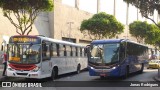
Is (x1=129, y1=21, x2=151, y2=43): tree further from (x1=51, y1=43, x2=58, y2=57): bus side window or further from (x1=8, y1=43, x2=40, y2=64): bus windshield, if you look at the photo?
(x1=8, y1=43, x2=40, y2=64): bus windshield

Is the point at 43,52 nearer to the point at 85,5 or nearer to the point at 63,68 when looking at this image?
the point at 63,68

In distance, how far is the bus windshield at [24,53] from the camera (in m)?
18.2

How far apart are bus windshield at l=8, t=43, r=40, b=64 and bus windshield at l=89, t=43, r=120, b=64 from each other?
3722mm

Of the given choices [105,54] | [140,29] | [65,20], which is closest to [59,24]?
[65,20]

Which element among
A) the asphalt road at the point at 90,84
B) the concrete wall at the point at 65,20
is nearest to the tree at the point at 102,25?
the concrete wall at the point at 65,20

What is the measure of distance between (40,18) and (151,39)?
2540 centimetres

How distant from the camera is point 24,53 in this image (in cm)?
1823

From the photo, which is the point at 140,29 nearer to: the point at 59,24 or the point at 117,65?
the point at 59,24

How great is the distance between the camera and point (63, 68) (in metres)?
22.8

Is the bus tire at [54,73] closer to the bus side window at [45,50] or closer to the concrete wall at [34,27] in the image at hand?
the bus side window at [45,50]

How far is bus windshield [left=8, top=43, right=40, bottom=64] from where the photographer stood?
18.2 meters

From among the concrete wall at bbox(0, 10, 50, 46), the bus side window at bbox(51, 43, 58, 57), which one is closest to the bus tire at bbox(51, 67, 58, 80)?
the bus side window at bbox(51, 43, 58, 57)

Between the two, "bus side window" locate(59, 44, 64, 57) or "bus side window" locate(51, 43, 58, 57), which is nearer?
"bus side window" locate(51, 43, 58, 57)

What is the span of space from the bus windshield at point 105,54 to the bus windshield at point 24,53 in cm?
372
